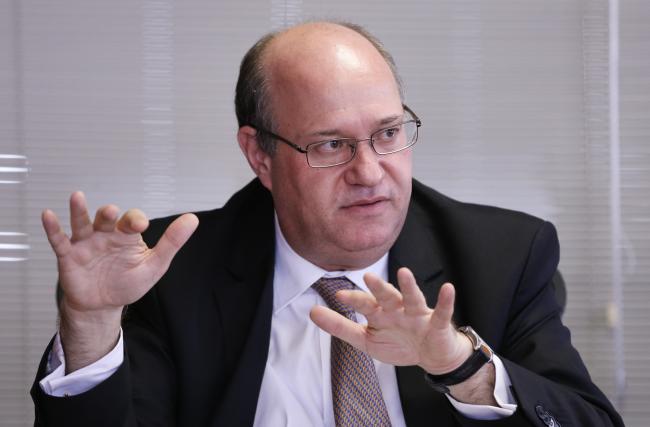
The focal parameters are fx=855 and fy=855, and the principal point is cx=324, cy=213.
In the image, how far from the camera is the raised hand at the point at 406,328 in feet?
4.48

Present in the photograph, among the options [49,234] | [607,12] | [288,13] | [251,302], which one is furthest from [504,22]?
[49,234]

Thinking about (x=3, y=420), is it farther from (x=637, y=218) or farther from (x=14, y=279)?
(x=637, y=218)

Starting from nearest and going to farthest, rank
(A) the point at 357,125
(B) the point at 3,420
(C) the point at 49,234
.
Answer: (C) the point at 49,234 → (A) the point at 357,125 → (B) the point at 3,420

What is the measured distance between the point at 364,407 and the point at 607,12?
2354mm

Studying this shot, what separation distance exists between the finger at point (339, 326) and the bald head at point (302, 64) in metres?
0.60

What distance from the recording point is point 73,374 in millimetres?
1513

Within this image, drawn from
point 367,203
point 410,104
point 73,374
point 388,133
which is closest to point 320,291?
point 367,203

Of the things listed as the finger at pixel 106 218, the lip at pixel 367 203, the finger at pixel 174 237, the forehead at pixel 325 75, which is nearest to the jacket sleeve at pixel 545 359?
the lip at pixel 367 203

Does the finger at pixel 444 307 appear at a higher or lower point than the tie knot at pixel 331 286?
higher

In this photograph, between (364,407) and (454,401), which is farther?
(364,407)

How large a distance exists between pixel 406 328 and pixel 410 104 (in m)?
2.08

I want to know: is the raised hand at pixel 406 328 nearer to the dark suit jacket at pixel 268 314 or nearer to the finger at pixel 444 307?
the finger at pixel 444 307

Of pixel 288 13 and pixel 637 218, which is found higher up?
pixel 288 13

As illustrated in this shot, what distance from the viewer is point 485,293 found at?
6.09 feet
